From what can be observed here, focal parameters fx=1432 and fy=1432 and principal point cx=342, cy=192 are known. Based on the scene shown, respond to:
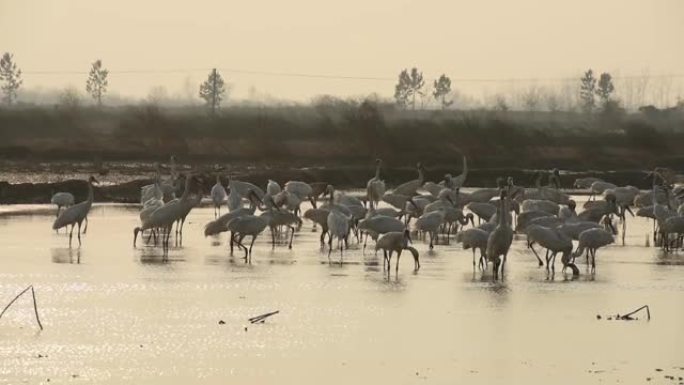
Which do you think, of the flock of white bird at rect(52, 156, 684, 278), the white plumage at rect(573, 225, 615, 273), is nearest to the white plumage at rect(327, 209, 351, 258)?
the flock of white bird at rect(52, 156, 684, 278)

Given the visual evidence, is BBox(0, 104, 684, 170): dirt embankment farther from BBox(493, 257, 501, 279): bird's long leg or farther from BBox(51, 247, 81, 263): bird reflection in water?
BBox(493, 257, 501, 279): bird's long leg

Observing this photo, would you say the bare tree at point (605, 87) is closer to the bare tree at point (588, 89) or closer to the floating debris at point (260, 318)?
the bare tree at point (588, 89)

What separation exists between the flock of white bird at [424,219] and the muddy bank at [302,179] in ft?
20.2

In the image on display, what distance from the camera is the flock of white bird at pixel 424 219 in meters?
20.9

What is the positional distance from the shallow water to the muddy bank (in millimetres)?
13124

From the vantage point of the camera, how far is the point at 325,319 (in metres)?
16.2

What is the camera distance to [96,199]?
37594 mm

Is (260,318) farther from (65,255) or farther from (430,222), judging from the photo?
(430,222)

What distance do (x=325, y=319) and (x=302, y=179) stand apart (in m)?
27.7

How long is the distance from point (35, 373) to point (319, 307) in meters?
5.11

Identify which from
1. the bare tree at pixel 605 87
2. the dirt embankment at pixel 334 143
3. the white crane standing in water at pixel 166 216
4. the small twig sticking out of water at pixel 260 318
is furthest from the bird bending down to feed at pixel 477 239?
the bare tree at pixel 605 87

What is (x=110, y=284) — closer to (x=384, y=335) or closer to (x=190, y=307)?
(x=190, y=307)

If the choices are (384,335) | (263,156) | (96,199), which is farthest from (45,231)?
(263,156)

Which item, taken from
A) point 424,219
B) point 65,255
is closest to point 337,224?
point 424,219
